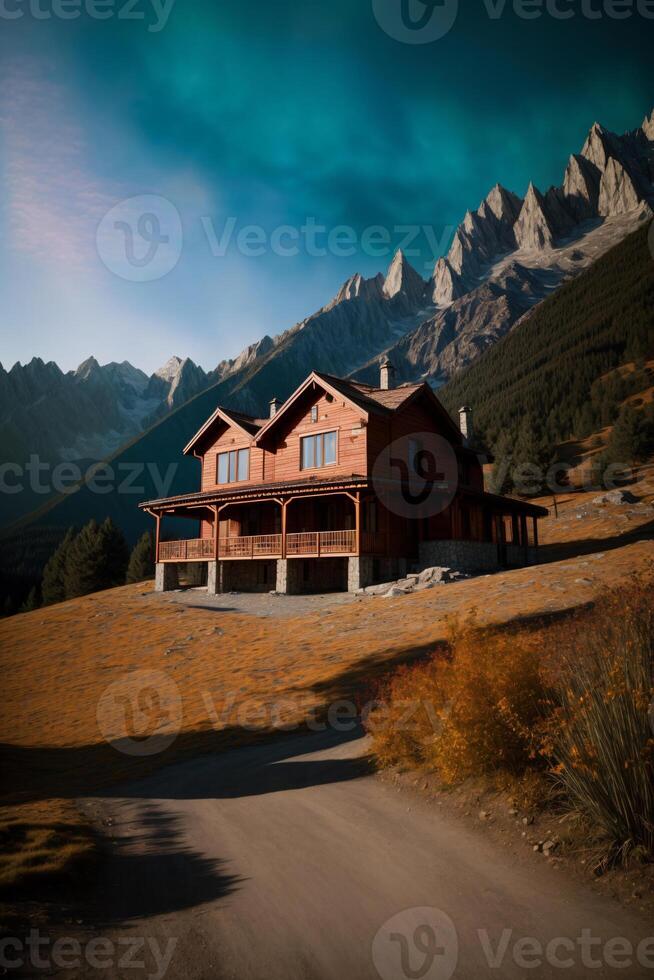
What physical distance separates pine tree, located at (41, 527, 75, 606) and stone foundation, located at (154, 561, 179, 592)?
35.9 meters

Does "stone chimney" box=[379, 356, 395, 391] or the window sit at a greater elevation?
A: "stone chimney" box=[379, 356, 395, 391]

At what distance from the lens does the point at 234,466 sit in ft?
111

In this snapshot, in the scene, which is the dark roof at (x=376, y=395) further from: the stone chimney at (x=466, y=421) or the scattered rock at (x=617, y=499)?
the scattered rock at (x=617, y=499)

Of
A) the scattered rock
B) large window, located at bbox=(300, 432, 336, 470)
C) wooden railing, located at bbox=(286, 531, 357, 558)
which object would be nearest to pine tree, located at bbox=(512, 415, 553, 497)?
the scattered rock

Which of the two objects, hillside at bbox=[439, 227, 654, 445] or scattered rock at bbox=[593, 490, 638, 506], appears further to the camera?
hillside at bbox=[439, 227, 654, 445]

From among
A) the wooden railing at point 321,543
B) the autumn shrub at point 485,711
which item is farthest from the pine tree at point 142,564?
the autumn shrub at point 485,711

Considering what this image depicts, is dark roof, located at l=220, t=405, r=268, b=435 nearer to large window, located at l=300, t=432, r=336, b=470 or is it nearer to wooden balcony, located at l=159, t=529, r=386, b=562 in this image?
large window, located at l=300, t=432, r=336, b=470

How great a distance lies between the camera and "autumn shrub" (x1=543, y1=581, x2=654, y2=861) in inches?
176

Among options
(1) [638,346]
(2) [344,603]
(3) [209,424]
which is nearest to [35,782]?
(2) [344,603]

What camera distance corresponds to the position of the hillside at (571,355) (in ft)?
302

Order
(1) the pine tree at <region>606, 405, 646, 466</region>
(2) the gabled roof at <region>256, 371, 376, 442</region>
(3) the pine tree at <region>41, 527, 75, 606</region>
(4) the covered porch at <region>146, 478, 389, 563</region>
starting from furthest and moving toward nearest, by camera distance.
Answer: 1. (3) the pine tree at <region>41, 527, 75, 606</region>
2. (1) the pine tree at <region>606, 405, 646, 466</region>
3. (2) the gabled roof at <region>256, 371, 376, 442</region>
4. (4) the covered porch at <region>146, 478, 389, 563</region>

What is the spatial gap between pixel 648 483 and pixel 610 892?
178 ft

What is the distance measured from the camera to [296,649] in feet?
53.3

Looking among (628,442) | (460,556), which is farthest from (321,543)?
(628,442)
